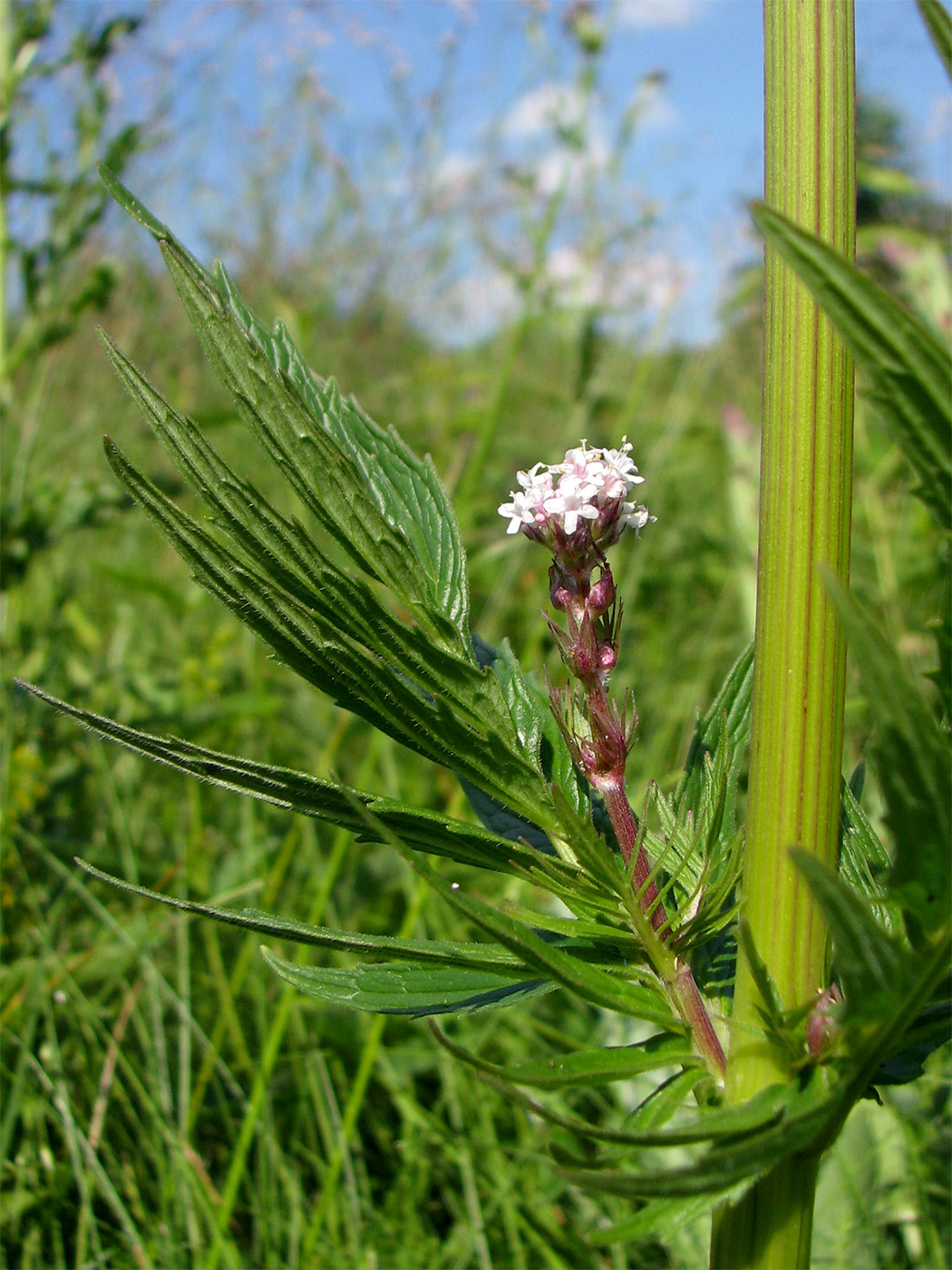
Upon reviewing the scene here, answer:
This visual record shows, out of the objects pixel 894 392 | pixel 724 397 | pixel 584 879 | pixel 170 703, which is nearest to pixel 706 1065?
pixel 584 879

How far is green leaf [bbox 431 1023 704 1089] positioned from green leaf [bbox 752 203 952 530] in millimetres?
286

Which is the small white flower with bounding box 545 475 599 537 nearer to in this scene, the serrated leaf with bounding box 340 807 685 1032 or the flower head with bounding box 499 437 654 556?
the flower head with bounding box 499 437 654 556

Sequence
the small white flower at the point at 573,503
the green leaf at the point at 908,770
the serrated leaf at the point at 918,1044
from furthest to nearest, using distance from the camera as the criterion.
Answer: the small white flower at the point at 573,503, the serrated leaf at the point at 918,1044, the green leaf at the point at 908,770

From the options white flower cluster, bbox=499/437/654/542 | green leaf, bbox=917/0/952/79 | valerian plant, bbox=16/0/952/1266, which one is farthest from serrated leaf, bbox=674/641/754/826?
green leaf, bbox=917/0/952/79

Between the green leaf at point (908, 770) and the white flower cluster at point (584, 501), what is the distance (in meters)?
0.27

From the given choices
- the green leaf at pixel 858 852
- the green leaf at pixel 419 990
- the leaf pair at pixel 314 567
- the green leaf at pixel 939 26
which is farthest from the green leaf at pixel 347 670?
the green leaf at pixel 939 26

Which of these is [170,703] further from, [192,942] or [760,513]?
[760,513]

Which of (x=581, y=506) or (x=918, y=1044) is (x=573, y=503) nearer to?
(x=581, y=506)

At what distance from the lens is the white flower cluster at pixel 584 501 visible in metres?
0.65

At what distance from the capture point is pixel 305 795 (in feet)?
1.88

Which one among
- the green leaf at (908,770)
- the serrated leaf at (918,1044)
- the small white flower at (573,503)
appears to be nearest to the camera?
the green leaf at (908,770)

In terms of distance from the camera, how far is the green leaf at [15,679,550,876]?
0.56m

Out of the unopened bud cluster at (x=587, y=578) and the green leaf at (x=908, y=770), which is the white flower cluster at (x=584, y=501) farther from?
the green leaf at (x=908, y=770)

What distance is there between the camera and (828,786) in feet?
1.78
